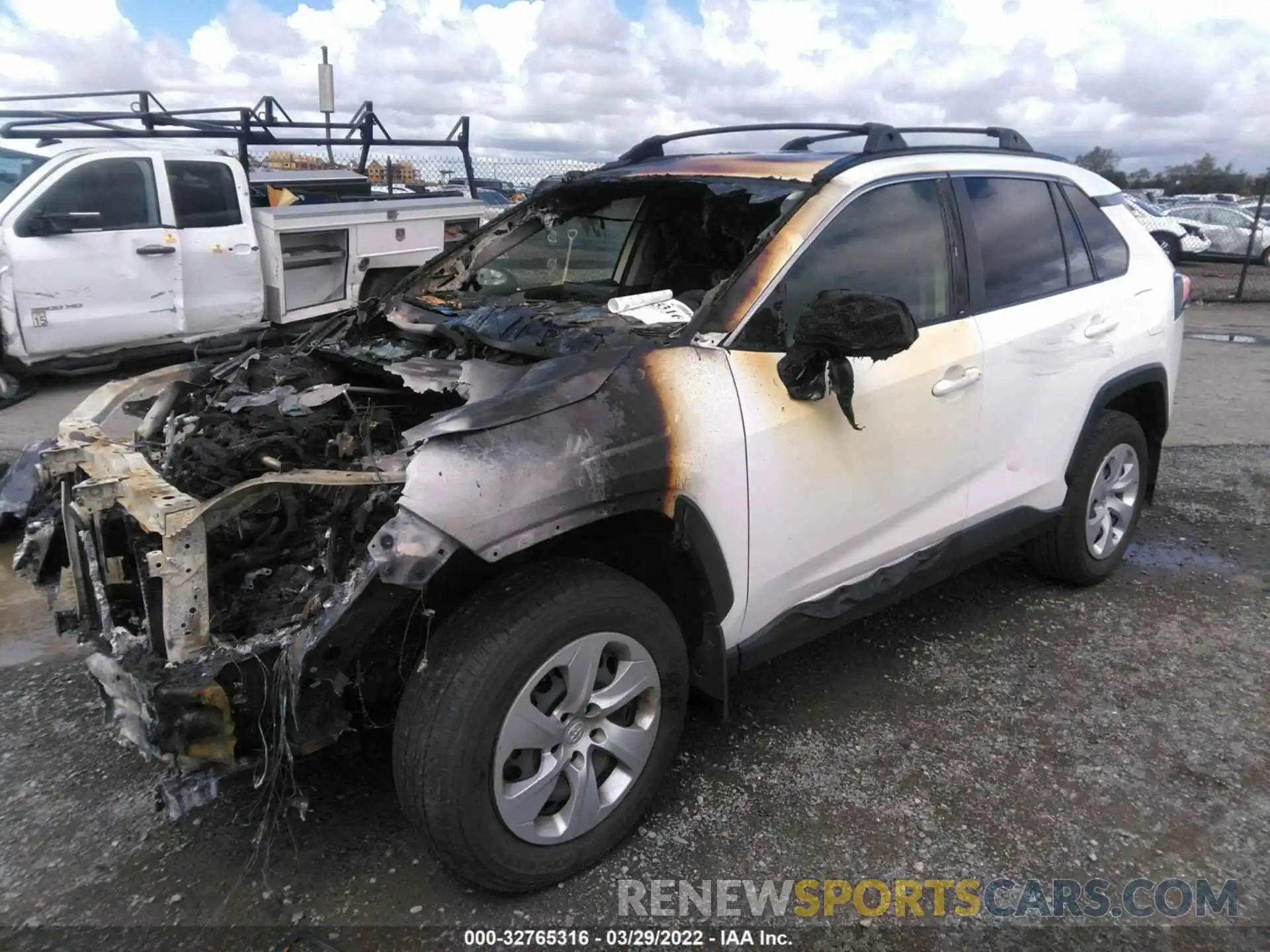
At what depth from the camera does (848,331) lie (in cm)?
235

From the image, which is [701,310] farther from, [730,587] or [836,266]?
[730,587]

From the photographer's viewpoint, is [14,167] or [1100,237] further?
[14,167]

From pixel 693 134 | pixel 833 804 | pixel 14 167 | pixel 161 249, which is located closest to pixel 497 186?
pixel 161 249

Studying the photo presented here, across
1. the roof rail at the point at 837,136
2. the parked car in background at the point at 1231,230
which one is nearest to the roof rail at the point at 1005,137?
the roof rail at the point at 837,136

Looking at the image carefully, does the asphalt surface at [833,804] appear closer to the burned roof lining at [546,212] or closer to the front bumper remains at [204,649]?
the front bumper remains at [204,649]

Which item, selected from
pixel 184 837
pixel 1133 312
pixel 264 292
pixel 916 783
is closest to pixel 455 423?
pixel 184 837

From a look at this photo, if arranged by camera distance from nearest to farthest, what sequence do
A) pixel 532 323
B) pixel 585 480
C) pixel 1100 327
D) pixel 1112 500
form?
1. pixel 585 480
2. pixel 532 323
3. pixel 1100 327
4. pixel 1112 500

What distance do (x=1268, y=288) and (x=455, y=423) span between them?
18221mm

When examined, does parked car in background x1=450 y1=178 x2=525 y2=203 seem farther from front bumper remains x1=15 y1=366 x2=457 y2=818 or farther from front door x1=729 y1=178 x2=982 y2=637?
front bumper remains x1=15 y1=366 x2=457 y2=818

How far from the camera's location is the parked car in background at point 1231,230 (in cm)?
1959

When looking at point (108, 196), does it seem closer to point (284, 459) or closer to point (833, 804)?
point (284, 459)

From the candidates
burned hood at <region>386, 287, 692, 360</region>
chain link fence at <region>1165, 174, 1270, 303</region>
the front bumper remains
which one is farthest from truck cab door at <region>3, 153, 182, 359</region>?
chain link fence at <region>1165, 174, 1270, 303</region>

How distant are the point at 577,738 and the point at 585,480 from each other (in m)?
0.66

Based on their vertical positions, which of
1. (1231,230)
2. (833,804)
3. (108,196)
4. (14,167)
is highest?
(14,167)
